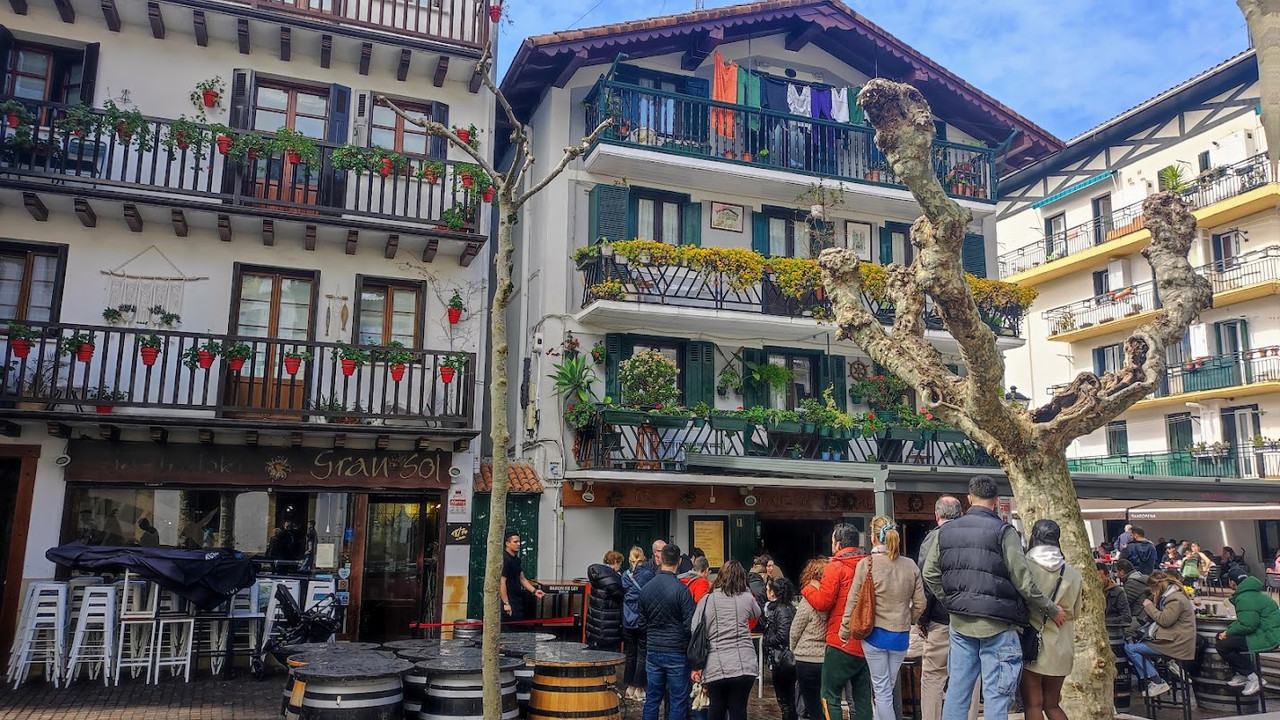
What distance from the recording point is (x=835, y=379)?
20156 mm

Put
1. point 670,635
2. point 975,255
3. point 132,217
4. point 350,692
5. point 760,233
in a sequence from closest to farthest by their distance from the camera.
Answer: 1. point 350,692
2. point 670,635
3. point 132,217
4. point 760,233
5. point 975,255

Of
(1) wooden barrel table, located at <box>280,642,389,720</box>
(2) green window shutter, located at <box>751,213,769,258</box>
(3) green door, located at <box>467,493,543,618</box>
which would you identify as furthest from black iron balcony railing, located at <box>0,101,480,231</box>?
(1) wooden barrel table, located at <box>280,642,389,720</box>

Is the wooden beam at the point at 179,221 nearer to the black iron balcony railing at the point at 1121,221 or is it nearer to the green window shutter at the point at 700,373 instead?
the green window shutter at the point at 700,373

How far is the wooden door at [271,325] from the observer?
1471cm

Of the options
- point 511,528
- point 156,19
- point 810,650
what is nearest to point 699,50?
point 156,19

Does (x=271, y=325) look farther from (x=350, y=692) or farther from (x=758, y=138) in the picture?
(x=758, y=138)

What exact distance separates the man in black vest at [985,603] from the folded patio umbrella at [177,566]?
29.2 ft

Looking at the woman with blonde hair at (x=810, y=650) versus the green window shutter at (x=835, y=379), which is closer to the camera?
the woman with blonde hair at (x=810, y=650)

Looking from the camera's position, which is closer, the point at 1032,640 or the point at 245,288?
the point at 1032,640

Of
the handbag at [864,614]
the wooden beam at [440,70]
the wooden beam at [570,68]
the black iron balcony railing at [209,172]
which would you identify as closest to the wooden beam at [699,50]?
the wooden beam at [570,68]

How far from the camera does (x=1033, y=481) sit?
1031cm

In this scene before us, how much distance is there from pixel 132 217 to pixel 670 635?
10744 mm

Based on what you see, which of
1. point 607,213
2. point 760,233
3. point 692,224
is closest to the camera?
point 607,213

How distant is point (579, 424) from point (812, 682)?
924 centimetres
